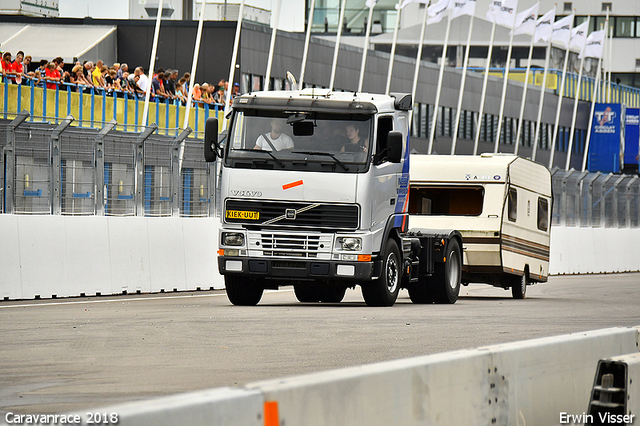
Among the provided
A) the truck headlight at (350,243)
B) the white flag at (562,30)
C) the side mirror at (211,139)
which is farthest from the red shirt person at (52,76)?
the white flag at (562,30)

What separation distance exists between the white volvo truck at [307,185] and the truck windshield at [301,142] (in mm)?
14

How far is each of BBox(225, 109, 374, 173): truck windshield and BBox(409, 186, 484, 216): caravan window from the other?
19.1 feet

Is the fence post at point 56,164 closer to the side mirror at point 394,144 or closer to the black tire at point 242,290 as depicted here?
the black tire at point 242,290

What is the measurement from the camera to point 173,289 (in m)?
22.1

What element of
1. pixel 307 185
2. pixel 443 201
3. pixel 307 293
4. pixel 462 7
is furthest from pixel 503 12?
pixel 307 185

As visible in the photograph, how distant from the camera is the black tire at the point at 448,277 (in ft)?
65.7

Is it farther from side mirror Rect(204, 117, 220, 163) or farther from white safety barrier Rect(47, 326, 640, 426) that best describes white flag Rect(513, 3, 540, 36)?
white safety barrier Rect(47, 326, 640, 426)

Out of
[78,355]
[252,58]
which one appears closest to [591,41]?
[252,58]

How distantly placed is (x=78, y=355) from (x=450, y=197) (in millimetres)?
13451

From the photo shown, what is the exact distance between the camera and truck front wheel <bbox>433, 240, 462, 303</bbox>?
20031 millimetres

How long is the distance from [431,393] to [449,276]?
1443 centimetres

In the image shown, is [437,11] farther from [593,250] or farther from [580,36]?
[580,36]

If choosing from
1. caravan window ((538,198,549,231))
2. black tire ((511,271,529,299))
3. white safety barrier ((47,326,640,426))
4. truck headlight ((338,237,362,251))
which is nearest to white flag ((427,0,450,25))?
caravan window ((538,198,549,231))

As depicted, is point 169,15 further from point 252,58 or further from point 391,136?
point 391,136
